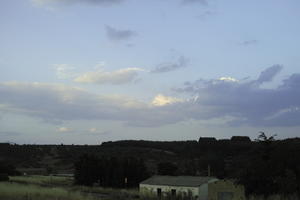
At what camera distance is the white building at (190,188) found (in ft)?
165

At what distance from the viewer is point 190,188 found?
54.8m

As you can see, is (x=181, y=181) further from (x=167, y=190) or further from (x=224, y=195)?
(x=224, y=195)

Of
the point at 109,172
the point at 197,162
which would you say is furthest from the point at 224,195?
the point at 197,162

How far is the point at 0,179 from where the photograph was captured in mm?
58156

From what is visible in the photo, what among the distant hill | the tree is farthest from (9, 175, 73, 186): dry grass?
the distant hill

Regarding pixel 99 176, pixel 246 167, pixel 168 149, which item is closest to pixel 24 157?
pixel 168 149

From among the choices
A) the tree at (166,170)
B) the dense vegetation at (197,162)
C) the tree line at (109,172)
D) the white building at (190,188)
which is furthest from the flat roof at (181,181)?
the tree at (166,170)

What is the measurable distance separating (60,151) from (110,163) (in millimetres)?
75316

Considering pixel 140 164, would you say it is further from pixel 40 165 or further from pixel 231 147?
pixel 231 147

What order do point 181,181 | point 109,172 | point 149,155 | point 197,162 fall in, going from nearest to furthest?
point 181,181
point 109,172
point 197,162
point 149,155

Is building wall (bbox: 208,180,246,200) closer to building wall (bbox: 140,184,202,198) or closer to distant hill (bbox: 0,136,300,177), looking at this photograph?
building wall (bbox: 140,184,202,198)

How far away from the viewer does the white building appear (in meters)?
50.3

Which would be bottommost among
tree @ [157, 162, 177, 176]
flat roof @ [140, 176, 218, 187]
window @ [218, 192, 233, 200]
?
window @ [218, 192, 233, 200]

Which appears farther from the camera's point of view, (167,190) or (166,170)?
(166,170)
